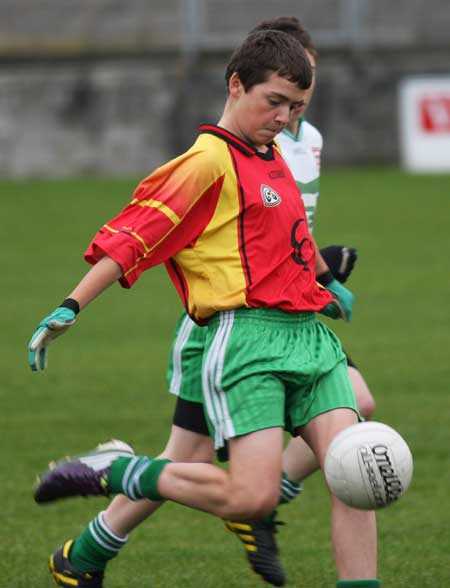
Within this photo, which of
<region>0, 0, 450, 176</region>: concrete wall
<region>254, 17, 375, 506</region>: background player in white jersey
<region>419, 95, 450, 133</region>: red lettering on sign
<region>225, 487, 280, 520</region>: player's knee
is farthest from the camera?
<region>0, 0, 450, 176</region>: concrete wall

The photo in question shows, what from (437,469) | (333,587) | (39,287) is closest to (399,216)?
(39,287)

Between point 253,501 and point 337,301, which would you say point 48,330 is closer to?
point 253,501

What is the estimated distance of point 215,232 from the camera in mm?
4645

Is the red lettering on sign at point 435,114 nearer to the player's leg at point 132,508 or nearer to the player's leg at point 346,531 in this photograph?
the player's leg at point 132,508

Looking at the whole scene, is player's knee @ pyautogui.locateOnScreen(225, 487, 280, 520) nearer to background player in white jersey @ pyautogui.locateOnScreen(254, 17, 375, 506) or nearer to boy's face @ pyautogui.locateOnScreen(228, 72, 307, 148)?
boy's face @ pyautogui.locateOnScreen(228, 72, 307, 148)

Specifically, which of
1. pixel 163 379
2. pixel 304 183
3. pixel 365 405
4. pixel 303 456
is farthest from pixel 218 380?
pixel 163 379

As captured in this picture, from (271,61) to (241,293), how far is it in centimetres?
77

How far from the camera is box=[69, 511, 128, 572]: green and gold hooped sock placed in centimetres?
518

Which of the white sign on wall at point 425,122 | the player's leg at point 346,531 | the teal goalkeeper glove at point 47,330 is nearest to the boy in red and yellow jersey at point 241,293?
the player's leg at point 346,531

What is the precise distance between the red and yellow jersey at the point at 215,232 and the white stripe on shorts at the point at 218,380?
0.07m

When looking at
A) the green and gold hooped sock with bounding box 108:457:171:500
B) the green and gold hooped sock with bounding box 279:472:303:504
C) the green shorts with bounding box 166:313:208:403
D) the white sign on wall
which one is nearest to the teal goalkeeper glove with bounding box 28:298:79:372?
the green and gold hooped sock with bounding box 108:457:171:500

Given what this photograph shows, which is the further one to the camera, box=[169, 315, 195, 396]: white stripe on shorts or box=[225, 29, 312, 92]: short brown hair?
box=[169, 315, 195, 396]: white stripe on shorts

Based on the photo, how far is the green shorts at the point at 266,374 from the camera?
4.54m

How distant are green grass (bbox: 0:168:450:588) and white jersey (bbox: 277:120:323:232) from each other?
1490 millimetres
